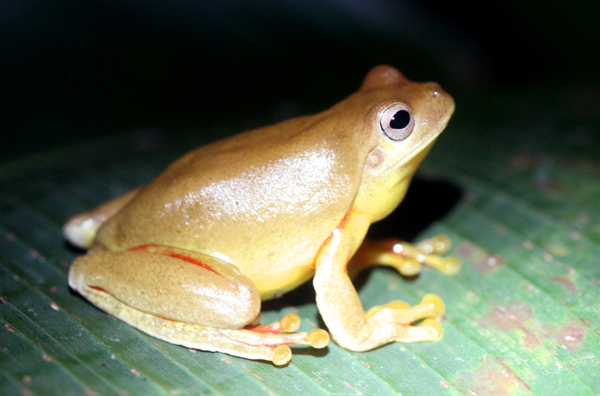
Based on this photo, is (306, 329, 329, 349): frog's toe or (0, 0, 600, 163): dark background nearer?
(306, 329, 329, 349): frog's toe

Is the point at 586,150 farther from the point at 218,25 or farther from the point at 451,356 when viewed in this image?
the point at 218,25

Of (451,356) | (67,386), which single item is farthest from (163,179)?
(451,356)

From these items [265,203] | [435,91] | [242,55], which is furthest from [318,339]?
[242,55]

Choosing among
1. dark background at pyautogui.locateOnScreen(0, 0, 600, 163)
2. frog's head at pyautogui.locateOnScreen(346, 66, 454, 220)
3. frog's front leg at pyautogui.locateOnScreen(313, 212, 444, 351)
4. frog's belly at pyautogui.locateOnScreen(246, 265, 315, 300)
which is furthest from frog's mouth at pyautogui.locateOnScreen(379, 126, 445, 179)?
dark background at pyautogui.locateOnScreen(0, 0, 600, 163)

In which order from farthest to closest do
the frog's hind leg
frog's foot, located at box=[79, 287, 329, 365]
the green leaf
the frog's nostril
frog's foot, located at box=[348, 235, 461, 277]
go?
frog's foot, located at box=[348, 235, 461, 277] < the frog's hind leg < the frog's nostril < frog's foot, located at box=[79, 287, 329, 365] < the green leaf

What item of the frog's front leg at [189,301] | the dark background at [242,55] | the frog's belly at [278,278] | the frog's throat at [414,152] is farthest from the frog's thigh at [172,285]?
the dark background at [242,55]

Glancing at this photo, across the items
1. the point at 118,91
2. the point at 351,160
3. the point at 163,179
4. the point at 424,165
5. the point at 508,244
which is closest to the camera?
the point at 351,160

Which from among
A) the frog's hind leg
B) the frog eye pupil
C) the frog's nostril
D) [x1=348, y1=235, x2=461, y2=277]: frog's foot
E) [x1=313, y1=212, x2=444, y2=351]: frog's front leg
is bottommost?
the frog's hind leg

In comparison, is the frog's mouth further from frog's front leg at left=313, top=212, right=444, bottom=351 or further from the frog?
frog's front leg at left=313, top=212, right=444, bottom=351
